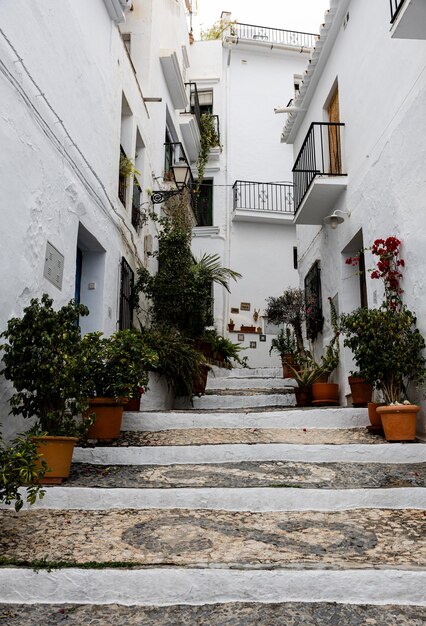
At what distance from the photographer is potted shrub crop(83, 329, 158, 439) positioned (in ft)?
20.7

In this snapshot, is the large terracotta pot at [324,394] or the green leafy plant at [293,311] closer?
the large terracotta pot at [324,394]

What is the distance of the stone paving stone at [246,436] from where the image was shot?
6.52m

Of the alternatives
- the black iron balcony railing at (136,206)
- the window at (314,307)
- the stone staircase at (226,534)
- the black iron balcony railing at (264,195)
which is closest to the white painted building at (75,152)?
the black iron balcony railing at (136,206)

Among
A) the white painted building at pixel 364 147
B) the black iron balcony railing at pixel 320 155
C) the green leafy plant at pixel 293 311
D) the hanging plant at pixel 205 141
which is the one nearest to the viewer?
the white painted building at pixel 364 147

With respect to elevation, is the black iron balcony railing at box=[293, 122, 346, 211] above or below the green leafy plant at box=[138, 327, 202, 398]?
above

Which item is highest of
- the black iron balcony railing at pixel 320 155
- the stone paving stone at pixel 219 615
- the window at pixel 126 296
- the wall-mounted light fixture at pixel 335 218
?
the black iron balcony railing at pixel 320 155

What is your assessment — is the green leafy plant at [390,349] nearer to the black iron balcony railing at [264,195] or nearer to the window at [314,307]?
the window at [314,307]

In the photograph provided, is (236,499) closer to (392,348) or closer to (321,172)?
(392,348)

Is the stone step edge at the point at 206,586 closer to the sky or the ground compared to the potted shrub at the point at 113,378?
closer to the ground

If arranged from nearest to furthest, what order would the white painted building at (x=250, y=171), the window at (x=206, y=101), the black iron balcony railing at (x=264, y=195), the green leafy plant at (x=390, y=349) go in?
the green leafy plant at (x=390, y=349) < the white painted building at (x=250, y=171) < the black iron balcony railing at (x=264, y=195) < the window at (x=206, y=101)

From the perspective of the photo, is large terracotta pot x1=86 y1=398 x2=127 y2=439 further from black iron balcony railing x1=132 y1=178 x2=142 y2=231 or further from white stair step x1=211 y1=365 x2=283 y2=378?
white stair step x1=211 y1=365 x2=283 y2=378

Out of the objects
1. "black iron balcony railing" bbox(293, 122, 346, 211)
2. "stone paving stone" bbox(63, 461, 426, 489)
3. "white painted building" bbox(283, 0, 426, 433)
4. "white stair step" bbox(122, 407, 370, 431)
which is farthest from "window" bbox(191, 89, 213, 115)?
"stone paving stone" bbox(63, 461, 426, 489)

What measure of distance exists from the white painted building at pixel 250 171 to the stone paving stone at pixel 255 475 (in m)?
11.0

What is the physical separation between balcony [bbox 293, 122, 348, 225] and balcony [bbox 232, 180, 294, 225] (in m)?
7.05
